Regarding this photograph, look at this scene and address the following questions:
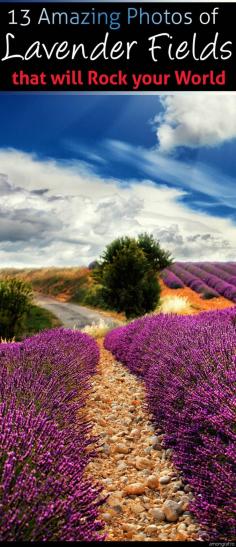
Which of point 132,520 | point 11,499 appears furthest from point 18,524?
point 132,520

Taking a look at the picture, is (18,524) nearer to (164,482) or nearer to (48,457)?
(48,457)

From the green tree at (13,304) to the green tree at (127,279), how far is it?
10.9ft

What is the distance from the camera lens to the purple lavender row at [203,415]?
8.86 feet

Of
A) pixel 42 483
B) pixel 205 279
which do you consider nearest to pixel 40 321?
pixel 205 279

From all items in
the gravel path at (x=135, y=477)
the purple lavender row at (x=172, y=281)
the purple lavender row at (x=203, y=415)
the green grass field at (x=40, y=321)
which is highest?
the purple lavender row at (x=172, y=281)

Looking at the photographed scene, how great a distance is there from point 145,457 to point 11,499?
223cm

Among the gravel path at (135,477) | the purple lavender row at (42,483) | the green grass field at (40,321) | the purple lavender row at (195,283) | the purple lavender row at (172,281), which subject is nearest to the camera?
the purple lavender row at (42,483)

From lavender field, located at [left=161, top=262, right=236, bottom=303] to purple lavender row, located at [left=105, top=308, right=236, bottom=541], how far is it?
764 inches

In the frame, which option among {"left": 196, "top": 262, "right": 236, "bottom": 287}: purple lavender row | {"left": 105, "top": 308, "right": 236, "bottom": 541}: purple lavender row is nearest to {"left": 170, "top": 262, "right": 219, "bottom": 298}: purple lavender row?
{"left": 196, "top": 262, "right": 236, "bottom": 287}: purple lavender row

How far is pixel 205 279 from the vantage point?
3067 centimetres

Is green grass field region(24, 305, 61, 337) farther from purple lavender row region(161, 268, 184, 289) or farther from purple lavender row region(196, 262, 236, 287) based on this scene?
purple lavender row region(196, 262, 236, 287)

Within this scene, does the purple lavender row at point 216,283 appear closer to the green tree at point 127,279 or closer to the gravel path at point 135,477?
the green tree at point 127,279

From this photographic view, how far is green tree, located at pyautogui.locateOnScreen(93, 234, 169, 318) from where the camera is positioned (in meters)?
16.4

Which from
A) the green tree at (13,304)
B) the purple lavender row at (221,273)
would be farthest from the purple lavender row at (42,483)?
the purple lavender row at (221,273)
